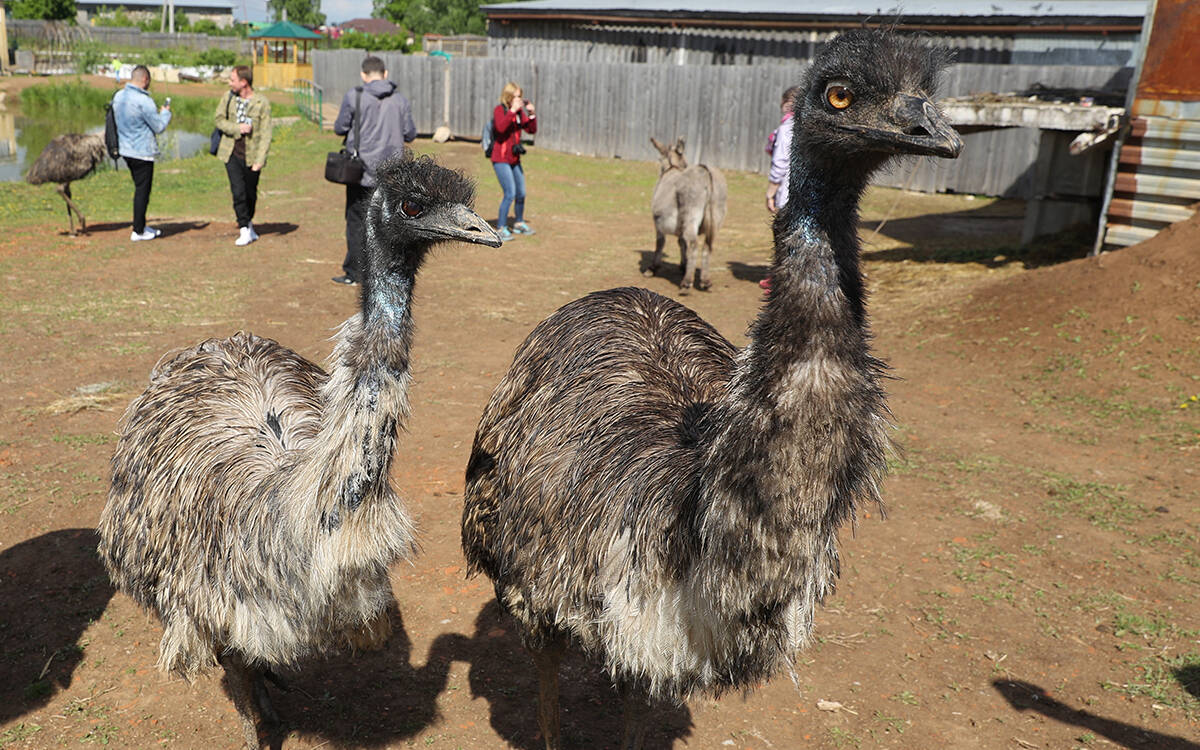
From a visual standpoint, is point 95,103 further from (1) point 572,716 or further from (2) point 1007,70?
(1) point 572,716

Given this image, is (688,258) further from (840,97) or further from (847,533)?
(840,97)

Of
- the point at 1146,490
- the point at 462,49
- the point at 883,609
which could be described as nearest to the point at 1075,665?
the point at 883,609

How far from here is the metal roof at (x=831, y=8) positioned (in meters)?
20.8

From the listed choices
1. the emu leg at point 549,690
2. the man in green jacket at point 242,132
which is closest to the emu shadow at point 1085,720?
the emu leg at point 549,690

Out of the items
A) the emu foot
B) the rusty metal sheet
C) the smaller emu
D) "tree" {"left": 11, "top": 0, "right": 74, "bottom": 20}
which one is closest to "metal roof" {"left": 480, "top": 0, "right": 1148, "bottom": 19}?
the rusty metal sheet

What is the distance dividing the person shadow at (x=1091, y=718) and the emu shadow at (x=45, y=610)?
175 inches

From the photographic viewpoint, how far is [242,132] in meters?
12.0

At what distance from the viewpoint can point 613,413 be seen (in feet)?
12.4

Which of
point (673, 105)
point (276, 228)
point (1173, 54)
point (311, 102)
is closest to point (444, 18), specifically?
point (311, 102)

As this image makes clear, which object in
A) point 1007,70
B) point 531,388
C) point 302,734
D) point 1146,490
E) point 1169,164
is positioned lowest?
point 302,734

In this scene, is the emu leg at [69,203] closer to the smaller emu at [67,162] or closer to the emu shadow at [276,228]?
the smaller emu at [67,162]

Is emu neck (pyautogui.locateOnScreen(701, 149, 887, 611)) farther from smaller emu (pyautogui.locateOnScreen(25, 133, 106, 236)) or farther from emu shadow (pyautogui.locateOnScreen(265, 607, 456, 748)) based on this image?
smaller emu (pyautogui.locateOnScreen(25, 133, 106, 236))

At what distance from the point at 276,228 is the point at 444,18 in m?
65.2

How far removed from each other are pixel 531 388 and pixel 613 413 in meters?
0.65
